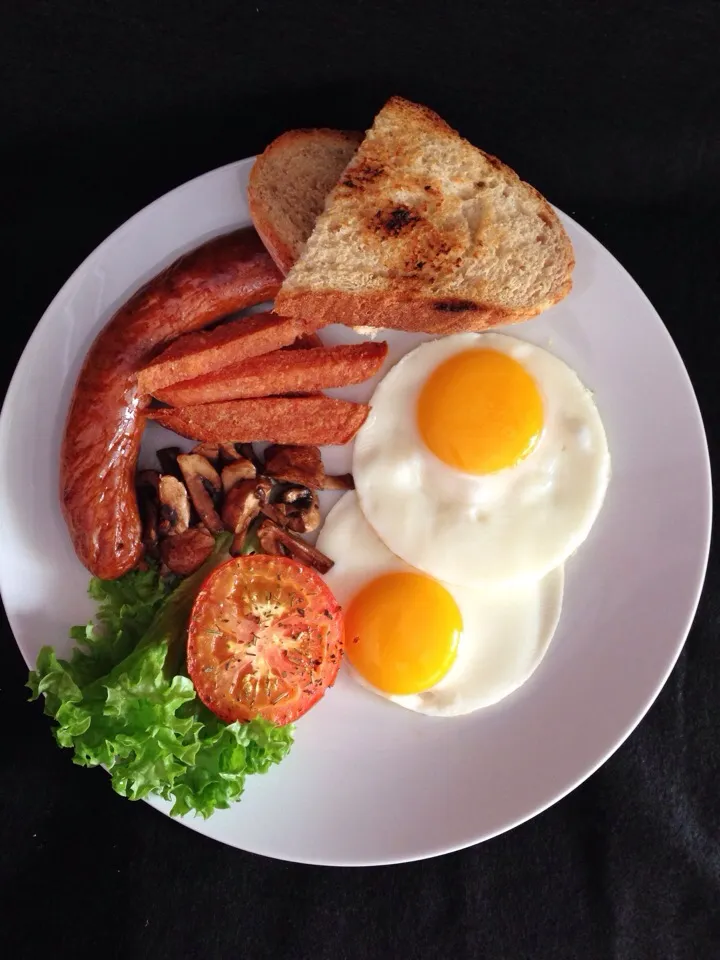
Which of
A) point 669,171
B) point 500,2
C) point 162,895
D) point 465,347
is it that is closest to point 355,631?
point 465,347

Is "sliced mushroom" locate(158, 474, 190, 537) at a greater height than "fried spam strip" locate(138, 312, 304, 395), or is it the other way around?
"fried spam strip" locate(138, 312, 304, 395)

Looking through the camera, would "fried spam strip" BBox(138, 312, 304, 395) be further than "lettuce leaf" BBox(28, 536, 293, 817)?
Yes

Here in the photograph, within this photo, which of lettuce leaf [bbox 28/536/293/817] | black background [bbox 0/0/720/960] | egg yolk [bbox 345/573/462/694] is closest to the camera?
lettuce leaf [bbox 28/536/293/817]

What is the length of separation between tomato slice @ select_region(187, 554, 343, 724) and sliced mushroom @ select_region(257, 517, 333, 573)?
0.45ft

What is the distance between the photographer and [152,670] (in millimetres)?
1988

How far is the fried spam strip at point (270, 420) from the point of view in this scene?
7.21ft

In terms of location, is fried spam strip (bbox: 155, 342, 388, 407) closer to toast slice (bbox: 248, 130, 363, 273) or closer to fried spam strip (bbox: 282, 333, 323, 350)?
fried spam strip (bbox: 282, 333, 323, 350)

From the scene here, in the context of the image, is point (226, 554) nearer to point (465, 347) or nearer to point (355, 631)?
point (355, 631)

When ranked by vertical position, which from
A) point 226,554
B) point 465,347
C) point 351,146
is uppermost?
point 351,146

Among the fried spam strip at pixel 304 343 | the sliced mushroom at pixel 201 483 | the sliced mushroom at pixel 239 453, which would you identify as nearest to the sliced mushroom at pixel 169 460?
the sliced mushroom at pixel 201 483

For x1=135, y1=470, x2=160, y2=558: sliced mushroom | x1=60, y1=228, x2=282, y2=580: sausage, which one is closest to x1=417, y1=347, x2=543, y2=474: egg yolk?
x1=60, y1=228, x2=282, y2=580: sausage

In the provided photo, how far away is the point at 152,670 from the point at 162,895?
93 centimetres

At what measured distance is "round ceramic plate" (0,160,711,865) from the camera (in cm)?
225

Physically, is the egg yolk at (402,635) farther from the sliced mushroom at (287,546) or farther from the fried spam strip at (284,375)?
the fried spam strip at (284,375)
